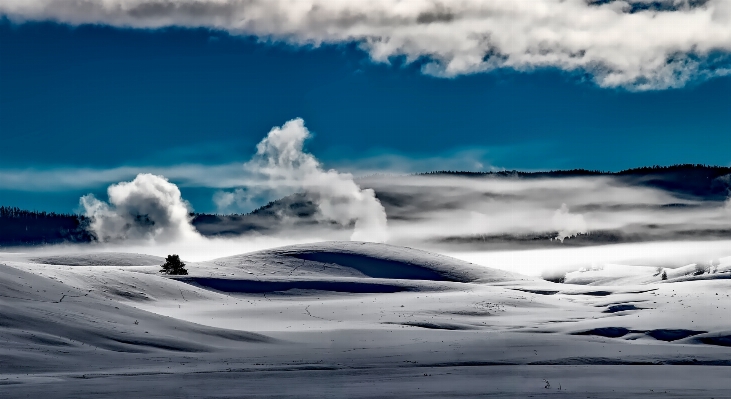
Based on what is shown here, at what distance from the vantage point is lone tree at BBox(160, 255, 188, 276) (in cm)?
8056

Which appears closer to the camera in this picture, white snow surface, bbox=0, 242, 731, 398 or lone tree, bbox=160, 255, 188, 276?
white snow surface, bbox=0, 242, 731, 398

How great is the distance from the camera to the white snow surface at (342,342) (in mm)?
27250

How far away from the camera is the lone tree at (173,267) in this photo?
8056cm

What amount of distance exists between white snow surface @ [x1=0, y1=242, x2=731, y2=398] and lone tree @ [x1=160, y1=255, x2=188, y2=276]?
5.61 meters

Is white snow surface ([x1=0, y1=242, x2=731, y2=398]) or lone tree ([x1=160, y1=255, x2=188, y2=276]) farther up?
lone tree ([x1=160, y1=255, x2=188, y2=276])

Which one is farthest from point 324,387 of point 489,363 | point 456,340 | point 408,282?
point 408,282

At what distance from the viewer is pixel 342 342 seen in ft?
135

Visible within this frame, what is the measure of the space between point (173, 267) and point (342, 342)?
42732mm

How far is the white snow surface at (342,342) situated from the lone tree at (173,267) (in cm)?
561

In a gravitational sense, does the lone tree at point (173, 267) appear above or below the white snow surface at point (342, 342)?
above

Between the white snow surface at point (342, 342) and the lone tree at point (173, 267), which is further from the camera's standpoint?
the lone tree at point (173, 267)

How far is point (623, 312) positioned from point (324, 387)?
33.2 meters

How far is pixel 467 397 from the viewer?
25172mm

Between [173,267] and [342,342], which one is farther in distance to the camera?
[173,267]
